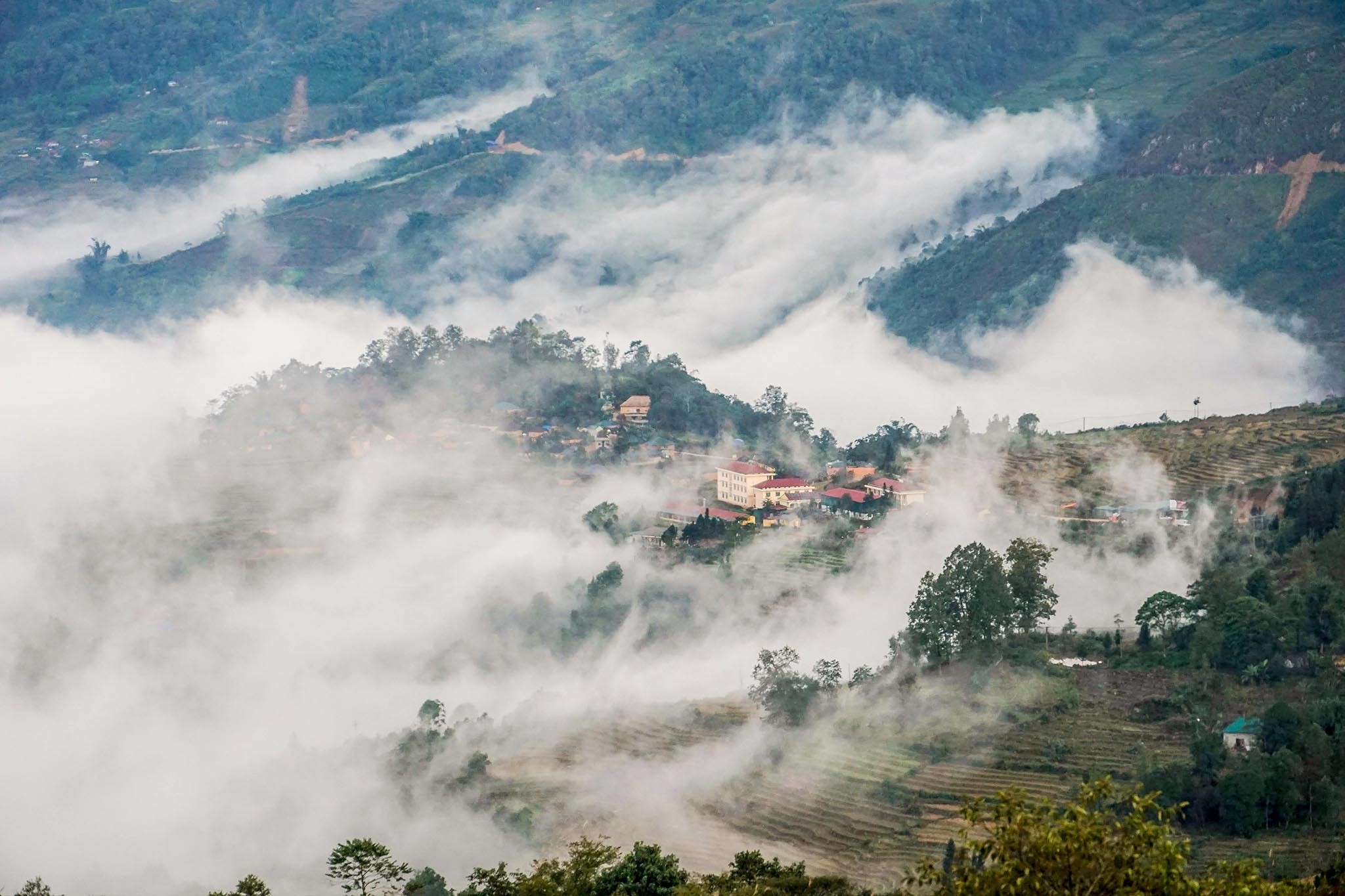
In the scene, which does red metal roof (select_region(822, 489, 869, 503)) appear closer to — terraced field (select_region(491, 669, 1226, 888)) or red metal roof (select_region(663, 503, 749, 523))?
red metal roof (select_region(663, 503, 749, 523))

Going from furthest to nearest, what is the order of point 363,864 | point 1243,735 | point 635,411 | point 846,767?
1. point 635,411
2. point 846,767
3. point 1243,735
4. point 363,864

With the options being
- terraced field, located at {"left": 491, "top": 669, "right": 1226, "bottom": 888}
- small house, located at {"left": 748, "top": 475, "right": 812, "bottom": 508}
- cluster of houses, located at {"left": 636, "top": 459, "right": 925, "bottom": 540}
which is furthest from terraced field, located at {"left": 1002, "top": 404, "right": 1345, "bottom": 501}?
terraced field, located at {"left": 491, "top": 669, "right": 1226, "bottom": 888}

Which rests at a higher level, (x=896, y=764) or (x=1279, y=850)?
(x=896, y=764)

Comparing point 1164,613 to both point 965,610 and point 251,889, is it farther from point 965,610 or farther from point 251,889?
point 251,889

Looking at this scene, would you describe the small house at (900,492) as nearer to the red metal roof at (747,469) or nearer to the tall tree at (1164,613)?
Result: the red metal roof at (747,469)

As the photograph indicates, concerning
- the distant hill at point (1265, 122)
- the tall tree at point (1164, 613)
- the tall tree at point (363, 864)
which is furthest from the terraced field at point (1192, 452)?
the distant hill at point (1265, 122)

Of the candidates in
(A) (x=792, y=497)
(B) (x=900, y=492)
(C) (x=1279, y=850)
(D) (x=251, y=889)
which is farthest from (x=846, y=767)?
(A) (x=792, y=497)

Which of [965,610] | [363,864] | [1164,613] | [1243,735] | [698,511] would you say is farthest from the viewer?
[698,511]
